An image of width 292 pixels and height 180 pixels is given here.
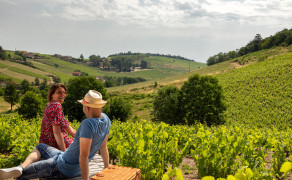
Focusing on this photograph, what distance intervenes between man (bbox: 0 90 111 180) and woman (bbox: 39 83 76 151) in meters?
0.49

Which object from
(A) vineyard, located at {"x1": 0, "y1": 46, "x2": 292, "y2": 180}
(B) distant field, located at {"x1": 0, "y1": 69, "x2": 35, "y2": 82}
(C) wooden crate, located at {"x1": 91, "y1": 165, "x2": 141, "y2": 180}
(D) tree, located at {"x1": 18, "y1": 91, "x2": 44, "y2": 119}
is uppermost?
(B) distant field, located at {"x1": 0, "y1": 69, "x2": 35, "y2": 82}

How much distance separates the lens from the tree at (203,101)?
4081 cm

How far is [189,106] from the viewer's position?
42562 mm

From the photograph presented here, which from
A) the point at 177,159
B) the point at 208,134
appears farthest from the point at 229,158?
the point at 208,134

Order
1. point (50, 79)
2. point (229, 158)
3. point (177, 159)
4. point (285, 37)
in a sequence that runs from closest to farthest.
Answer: point (229, 158) < point (177, 159) < point (285, 37) < point (50, 79)

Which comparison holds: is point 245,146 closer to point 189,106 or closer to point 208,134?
point 208,134

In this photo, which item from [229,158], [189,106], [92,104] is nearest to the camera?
[92,104]

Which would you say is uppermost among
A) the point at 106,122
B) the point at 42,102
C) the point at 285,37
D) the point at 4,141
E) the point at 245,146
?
the point at 285,37

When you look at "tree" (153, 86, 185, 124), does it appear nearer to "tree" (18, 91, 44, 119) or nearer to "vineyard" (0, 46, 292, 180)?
"vineyard" (0, 46, 292, 180)

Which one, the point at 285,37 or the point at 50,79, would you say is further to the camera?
the point at 50,79

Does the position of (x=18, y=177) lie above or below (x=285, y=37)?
below

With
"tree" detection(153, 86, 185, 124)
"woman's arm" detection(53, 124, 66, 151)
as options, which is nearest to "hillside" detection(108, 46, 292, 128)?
"tree" detection(153, 86, 185, 124)

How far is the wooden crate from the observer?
4152 mm

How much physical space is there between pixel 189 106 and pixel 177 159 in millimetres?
36494
